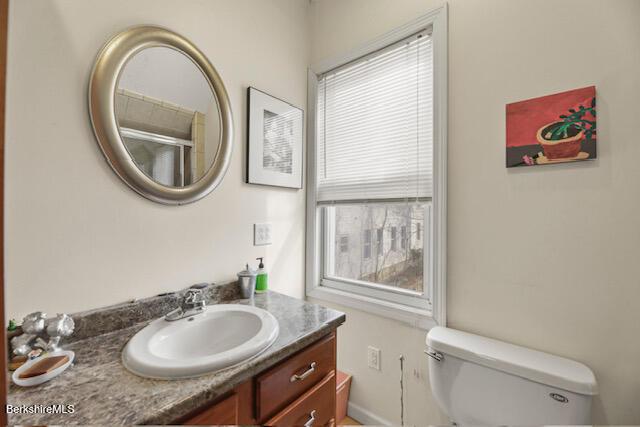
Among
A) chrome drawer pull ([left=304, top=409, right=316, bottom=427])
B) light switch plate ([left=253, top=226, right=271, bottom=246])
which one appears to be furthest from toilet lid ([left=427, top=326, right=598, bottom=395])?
light switch plate ([left=253, top=226, right=271, bottom=246])

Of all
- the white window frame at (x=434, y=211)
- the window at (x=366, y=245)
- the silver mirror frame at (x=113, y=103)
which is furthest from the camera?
the window at (x=366, y=245)

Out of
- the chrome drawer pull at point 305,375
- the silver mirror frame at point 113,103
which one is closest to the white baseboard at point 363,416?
the chrome drawer pull at point 305,375

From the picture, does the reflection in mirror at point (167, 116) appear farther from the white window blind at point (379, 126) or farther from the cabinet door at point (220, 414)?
the cabinet door at point (220, 414)

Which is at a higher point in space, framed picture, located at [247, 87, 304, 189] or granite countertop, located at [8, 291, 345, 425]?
framed picture, located at [247, 87, 304, 189]

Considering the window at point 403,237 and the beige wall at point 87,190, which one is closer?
the beige wall at point 87,190

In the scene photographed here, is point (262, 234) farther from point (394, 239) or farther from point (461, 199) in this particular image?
point (461, 199)

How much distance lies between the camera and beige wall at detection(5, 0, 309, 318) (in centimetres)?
79

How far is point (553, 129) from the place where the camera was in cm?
97

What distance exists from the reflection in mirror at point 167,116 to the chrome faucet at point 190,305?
445 mm

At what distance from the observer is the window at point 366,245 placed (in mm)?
1574

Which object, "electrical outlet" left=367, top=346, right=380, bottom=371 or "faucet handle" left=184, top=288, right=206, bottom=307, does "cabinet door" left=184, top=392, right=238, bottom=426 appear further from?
"electrical outlet" left=367, top=346, right=380, bottom=371

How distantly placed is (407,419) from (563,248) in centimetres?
107

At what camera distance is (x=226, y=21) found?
1.28 m

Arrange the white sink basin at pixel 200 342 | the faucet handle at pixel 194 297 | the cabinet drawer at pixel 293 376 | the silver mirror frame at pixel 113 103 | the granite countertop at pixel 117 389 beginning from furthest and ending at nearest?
the faucet handle at pixel 194 297, the silver mirror frame at pixel 113 103, the cabinet drawer at pixel 293 376, the white sink basin at pixel 200 342, the granite countertop at pixel 117 389
